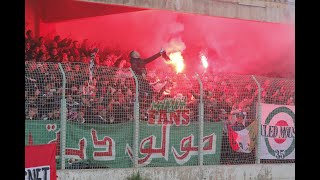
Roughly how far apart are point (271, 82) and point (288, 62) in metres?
5.74

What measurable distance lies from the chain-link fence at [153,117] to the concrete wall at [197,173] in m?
0.14

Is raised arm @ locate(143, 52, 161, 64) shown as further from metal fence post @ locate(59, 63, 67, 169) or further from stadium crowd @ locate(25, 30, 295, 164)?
metal fence post @ locate(59, 63, 67, 169)

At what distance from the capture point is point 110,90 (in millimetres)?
11477

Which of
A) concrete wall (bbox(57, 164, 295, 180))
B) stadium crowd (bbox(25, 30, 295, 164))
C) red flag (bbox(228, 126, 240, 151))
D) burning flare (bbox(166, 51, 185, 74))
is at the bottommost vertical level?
concrete wall (bbox(57, 164, 295, 180))

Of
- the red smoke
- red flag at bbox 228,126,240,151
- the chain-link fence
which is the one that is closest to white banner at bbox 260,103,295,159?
the chain-link fence

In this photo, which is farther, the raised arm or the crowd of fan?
the raised arm

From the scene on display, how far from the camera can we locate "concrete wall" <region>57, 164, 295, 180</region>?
10875 millimetres

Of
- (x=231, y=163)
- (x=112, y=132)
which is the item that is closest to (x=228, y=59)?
(x=231, y=163)

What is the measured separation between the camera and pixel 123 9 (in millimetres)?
15859

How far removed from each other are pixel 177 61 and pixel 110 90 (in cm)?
634

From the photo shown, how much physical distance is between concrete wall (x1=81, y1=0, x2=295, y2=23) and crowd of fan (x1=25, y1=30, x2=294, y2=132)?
1912mm

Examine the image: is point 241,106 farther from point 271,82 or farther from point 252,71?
point 252,71
